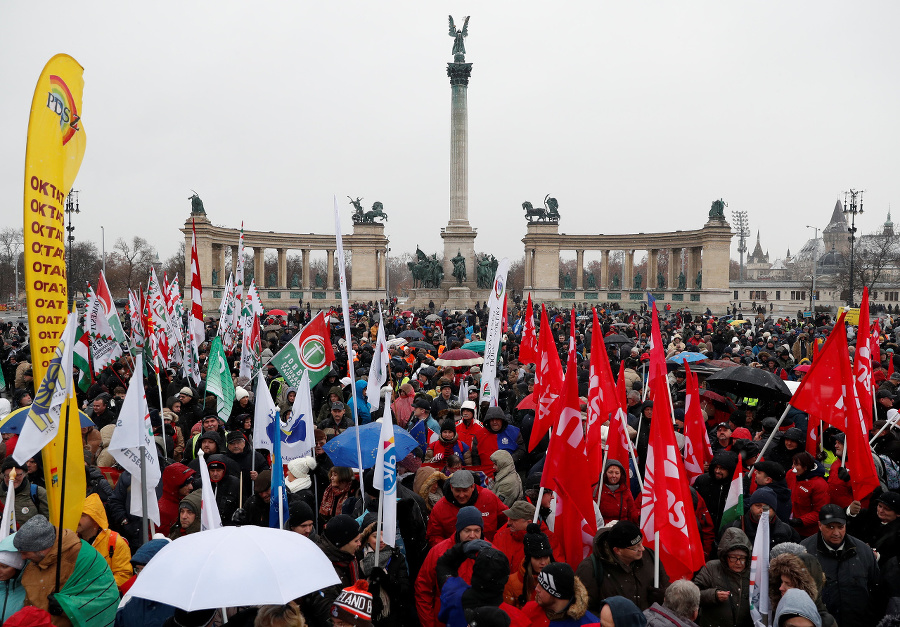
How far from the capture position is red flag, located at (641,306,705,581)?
555cm

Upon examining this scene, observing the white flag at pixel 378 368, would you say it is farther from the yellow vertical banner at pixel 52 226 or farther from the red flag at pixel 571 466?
the yellow vertical banner at pixel 52 226

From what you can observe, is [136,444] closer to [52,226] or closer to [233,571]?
[52,226]

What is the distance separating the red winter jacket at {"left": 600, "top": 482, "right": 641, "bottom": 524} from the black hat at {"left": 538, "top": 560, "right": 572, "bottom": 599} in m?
2.64

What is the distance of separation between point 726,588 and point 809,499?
7.80ft

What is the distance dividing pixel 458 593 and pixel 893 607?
276 cm

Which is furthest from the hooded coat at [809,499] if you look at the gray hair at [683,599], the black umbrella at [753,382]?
the black umbrella at [753,382]

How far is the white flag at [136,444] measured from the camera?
632cm

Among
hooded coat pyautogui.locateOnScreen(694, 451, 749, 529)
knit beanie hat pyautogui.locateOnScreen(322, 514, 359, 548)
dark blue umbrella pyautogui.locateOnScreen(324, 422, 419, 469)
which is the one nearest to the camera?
knit beanie hat pyautogui.locateOnScreen(322, 514, 359, 548)

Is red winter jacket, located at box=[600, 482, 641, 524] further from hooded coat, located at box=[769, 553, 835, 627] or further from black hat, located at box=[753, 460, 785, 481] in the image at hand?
hooded coat, located at box=[769, 553, 835, 627]

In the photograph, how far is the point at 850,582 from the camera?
5477 mm

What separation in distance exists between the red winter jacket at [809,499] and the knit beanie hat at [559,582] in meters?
3.56

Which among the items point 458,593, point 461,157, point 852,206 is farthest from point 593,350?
point 461,157

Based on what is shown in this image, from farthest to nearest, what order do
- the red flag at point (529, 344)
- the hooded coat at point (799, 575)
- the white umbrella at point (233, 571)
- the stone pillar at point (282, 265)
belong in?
the stone pillar at point (282, 265)
the red flag at point (529, 344)
the hooded coat at point (799, 575)
the white umbrella at point (233, 571)

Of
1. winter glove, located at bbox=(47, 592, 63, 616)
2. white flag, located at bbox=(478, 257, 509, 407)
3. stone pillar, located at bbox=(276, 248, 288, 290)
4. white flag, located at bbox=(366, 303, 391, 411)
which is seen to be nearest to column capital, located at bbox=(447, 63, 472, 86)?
stone pillar, located at bbox=(276, 248, 288, 290)
